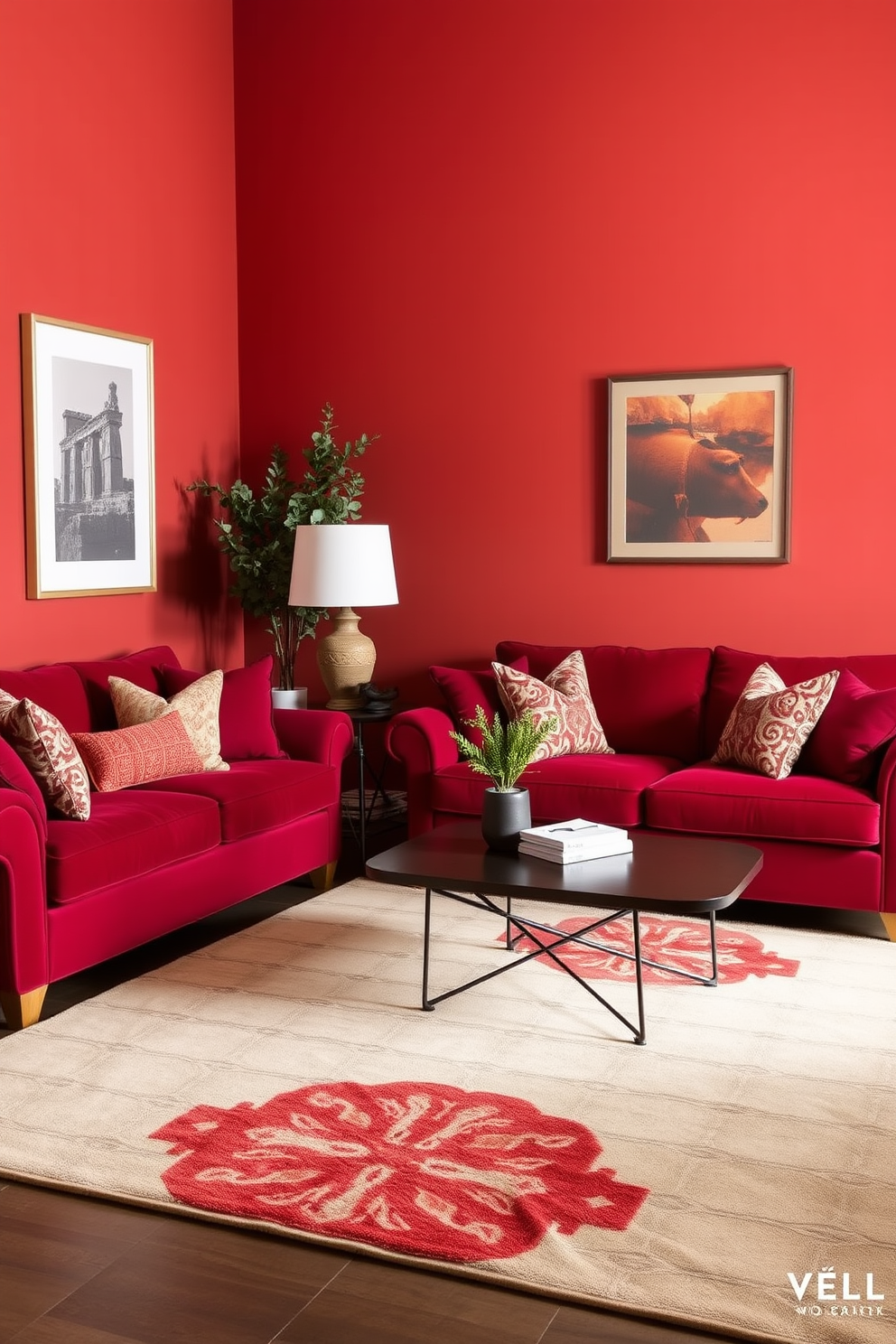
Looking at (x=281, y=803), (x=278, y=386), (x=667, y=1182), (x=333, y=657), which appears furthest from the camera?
(x=278, y=386)

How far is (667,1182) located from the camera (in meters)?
2.80

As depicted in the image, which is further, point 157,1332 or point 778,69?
point 778,69

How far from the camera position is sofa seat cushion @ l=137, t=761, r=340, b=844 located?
15.4 feet

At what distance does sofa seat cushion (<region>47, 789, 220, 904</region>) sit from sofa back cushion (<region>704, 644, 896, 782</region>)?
2.15 meters

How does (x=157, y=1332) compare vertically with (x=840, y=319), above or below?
below

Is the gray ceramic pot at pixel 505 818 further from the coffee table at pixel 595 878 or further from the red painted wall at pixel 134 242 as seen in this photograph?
the red painted wall at pixel 134 242

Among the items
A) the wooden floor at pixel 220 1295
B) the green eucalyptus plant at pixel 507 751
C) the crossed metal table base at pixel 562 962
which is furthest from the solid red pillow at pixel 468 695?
the wooden floor at pixel 220 1295

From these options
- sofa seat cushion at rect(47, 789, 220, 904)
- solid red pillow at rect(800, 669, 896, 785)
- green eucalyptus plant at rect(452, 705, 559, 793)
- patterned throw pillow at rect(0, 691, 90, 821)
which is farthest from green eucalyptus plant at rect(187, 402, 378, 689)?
solid red pillow at rect(800, 669, 896, 785)

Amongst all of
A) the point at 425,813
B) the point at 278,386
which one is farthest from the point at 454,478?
the point at 425,813

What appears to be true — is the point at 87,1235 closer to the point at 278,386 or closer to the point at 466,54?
the point at 278,386

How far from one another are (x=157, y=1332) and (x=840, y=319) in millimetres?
4735

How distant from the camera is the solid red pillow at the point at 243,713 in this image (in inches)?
209

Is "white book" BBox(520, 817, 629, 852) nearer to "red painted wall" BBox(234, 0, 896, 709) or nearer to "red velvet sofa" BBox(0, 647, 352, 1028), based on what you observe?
"red velvet sofa" BBox(0, 647, 352, 1028)

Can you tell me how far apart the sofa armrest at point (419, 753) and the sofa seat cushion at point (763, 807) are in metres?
0.89
